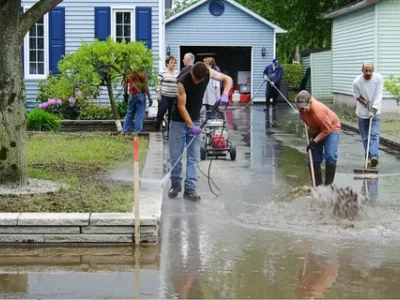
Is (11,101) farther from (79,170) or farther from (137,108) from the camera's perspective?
(137,108)

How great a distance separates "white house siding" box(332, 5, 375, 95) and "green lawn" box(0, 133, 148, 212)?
1069 cm

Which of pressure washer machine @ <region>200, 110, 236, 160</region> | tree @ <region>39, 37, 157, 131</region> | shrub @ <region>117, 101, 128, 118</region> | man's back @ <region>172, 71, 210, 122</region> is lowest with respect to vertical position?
pressure washer machine @ <region>200, 110, 236, 160</region>

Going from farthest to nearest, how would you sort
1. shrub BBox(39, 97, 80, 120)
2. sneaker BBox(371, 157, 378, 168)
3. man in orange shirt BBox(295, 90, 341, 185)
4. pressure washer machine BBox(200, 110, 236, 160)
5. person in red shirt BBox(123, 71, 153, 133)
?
shrub BBox(39, 97, 80, 120) → person in red shirt BBox(123, 71, 153, 133) → pressure washer machine BBox(200, 110, 236, 160) → sneaker BBox(371, 157, 378, 168) → man in orange shirt BBox(295, 90, 341, 185)

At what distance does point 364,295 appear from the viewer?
6254mm

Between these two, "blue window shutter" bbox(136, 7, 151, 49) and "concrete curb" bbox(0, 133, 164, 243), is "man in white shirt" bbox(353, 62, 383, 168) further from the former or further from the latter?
"blue window shutter" bbox(136, 7, 151, 49)

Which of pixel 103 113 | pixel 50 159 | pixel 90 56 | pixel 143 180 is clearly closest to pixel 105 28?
pixel 103 113

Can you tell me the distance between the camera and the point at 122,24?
75.6ft

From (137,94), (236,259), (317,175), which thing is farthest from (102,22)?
(236,259)

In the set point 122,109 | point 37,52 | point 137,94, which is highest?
point 37,52

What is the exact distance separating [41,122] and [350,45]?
12877mm

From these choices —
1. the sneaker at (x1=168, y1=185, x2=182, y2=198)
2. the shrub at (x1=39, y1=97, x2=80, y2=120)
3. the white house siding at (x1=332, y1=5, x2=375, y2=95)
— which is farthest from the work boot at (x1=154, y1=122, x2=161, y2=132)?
the white house siding at (x1=332, y1=5, x2=375, y2=95)

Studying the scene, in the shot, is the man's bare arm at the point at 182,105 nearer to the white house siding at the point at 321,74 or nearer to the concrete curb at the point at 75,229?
the concrete curb at the point at 75,229

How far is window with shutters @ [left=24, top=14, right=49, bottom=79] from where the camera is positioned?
22.7 m

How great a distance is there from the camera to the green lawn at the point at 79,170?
862 centimetres
